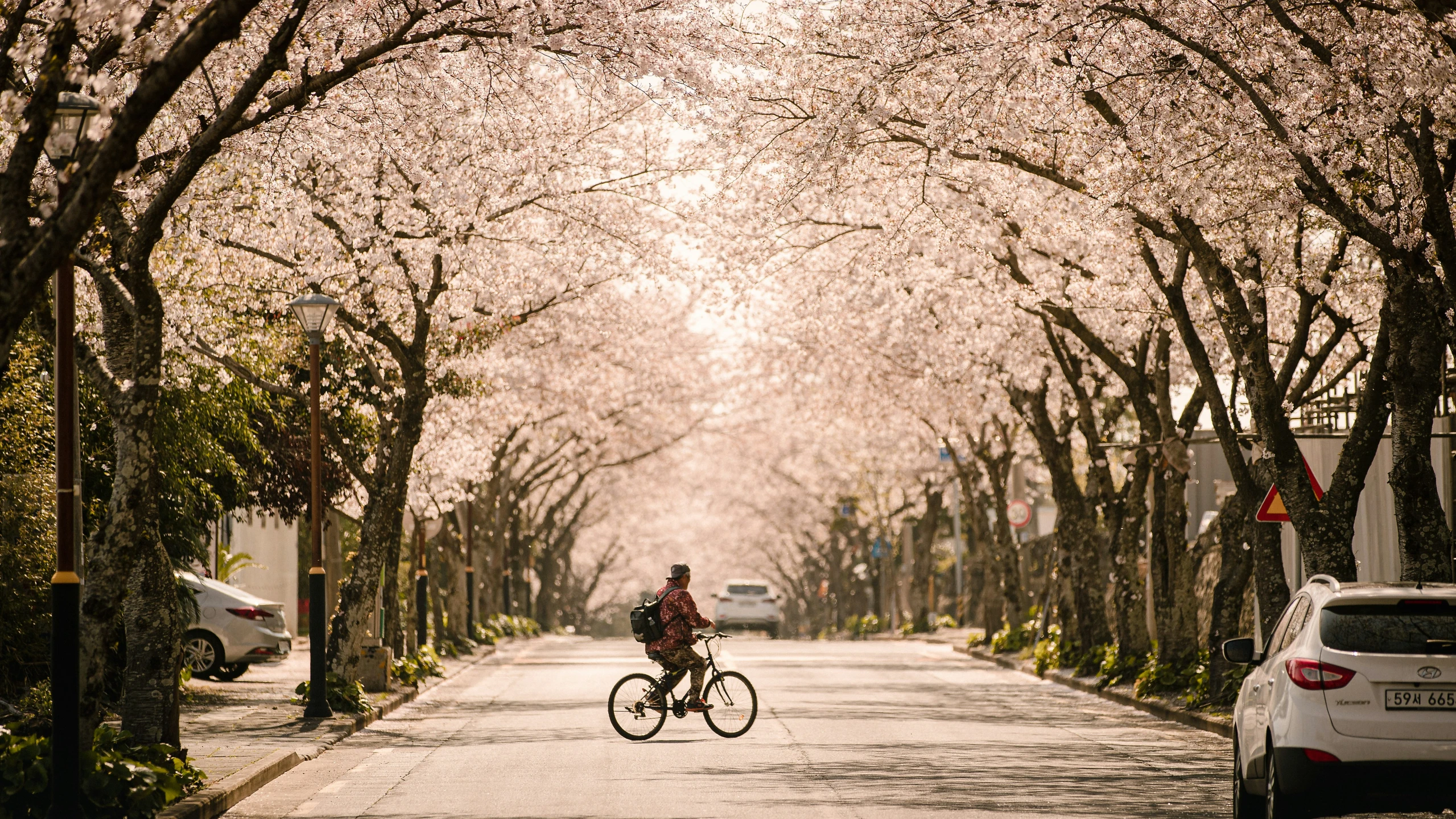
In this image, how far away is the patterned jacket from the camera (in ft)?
55.2

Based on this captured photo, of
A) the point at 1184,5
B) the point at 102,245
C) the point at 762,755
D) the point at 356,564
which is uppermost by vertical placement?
the point at 1184,5

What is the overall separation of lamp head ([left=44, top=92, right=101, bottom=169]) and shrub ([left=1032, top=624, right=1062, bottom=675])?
2099 centimetres

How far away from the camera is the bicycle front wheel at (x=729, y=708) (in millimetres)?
16969

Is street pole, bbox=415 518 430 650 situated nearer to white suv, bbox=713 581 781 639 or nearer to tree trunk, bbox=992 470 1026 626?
tree trunk, bbox=992 470 1026 626

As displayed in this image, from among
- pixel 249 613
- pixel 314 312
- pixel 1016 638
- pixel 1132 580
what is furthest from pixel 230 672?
pixel 1016 638

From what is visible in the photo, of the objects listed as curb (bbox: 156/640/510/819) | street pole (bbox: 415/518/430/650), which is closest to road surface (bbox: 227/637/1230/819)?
curb (bbox: 156/640/510/819)

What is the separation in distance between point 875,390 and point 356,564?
17418 mm

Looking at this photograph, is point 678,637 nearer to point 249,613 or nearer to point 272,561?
point 249,613

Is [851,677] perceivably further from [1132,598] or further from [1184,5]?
[1184,5]

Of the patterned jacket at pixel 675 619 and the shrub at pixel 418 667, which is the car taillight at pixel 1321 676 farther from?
the shrub at pixel 418 667

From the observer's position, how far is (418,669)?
26391 mm

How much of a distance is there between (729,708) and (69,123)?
29.4ft

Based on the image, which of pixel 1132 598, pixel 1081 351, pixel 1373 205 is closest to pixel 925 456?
pixel 1081 351

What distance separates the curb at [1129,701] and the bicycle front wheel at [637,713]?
5320 millimetres
